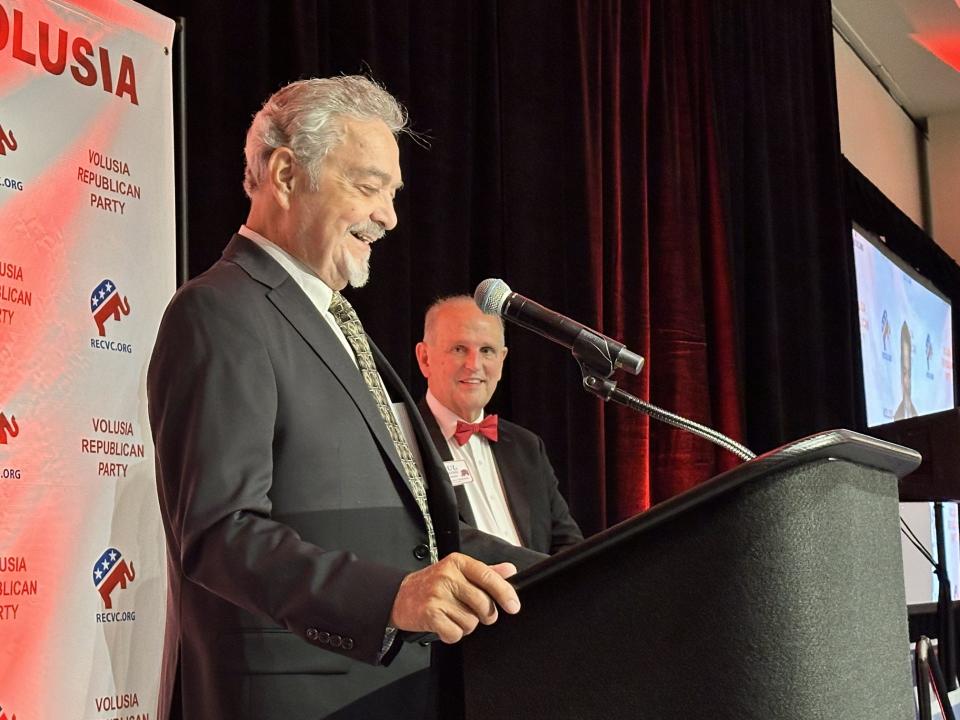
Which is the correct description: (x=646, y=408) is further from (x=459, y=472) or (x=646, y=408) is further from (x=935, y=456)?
(x=459, y=472)

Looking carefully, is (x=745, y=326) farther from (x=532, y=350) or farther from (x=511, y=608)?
(x=511, y=608)

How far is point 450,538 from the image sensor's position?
5.40 ft

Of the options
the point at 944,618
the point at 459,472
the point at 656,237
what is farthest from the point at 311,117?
the point at 656,237

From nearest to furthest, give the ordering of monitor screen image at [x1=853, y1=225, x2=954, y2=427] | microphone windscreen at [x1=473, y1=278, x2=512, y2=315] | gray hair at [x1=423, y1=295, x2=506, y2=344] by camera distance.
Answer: microphone windscreen at [x1=473, y1=278, x2=512, y2=315] → gray hair at [x1=423, y1=295, x2=506, y2=344] → monitor screen image at [x1=853, y1=225, x2=954, y2=427]

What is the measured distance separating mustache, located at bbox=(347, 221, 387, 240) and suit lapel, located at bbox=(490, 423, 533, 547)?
6.12 ft

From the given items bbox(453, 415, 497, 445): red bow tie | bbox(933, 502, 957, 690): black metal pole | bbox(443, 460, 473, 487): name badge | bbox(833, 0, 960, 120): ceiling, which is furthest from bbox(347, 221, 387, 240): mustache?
bbox(833, 0, 960, 120): ceiling

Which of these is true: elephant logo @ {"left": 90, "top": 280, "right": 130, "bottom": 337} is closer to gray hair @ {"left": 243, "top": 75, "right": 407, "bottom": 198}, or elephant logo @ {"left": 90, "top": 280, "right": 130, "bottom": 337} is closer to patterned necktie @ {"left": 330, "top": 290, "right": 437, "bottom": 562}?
gray hair @ {"left": 243, "top": 75, "right": 407, "bottom": 198}

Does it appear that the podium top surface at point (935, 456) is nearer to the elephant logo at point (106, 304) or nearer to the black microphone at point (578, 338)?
the black microphone at point (578, 338)

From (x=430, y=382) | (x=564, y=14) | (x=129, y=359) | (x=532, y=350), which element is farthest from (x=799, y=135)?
(x=129, y=359)

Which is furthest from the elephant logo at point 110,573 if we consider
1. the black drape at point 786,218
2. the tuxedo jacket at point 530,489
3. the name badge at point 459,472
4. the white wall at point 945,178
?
the white wall at point 945,178

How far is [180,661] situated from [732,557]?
2.79ft

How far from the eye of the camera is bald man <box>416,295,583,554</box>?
363 cm

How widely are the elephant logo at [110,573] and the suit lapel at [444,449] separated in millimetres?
1062

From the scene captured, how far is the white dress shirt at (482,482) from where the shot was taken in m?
3.58
